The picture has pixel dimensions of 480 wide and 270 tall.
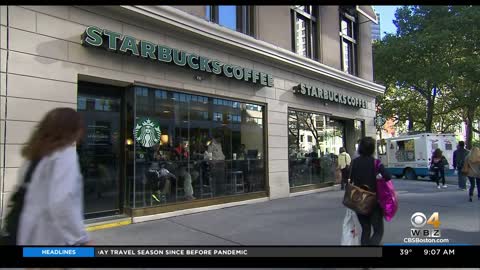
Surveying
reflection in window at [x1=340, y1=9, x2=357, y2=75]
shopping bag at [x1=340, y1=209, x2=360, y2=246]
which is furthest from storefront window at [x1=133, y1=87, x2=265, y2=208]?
reflection in window at [x1=340, y1=9, x2=357, y2=75]

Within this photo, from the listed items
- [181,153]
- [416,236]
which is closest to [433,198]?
[416,236]

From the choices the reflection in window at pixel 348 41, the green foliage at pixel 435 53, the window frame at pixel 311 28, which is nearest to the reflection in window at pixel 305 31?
the window frame at pixel 311 28

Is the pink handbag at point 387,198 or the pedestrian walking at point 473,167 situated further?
the pedestrian walking at point 473,167

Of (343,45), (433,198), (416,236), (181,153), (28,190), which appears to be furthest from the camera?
(343,45)

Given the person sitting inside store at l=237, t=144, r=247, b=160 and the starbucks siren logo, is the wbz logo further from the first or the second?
the person sitting inside store at l=237, t=144, r=247, b=160

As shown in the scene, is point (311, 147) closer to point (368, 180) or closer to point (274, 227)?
point (274, 227)

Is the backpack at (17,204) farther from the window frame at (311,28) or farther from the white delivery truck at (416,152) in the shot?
the white delivery truck at (416,152)

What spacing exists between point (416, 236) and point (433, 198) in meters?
6.56

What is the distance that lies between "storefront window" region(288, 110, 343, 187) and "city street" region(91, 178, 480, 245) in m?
2.75

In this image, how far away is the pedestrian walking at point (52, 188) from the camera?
8.73 feet

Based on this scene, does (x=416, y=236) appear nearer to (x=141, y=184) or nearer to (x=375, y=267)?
(x=375, y=267)

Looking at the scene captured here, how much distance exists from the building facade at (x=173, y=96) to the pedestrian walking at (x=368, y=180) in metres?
4.56

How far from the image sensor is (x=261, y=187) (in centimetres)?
1079

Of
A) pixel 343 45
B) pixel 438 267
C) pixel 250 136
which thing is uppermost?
pixel 343 45
